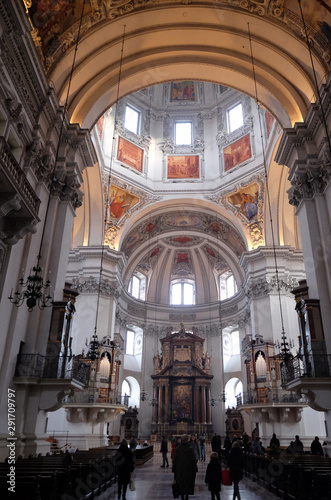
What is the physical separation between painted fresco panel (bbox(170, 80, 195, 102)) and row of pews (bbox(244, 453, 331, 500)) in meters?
21.0

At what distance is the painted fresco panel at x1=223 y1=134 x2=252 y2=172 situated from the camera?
20.6 meters

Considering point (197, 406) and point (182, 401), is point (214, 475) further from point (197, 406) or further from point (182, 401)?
point (182, 401)

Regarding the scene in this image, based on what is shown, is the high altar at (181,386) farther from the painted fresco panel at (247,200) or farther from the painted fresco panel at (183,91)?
the painted fresco panel at (183,91)

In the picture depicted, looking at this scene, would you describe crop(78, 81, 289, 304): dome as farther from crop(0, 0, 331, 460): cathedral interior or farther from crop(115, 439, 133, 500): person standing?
crop(115, 439, 133, 500): person standing

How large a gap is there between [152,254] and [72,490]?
21.5m

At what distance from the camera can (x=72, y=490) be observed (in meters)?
4.97

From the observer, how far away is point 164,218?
76.6 feet

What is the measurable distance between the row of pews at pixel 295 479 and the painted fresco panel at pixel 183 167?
1613 centimetres

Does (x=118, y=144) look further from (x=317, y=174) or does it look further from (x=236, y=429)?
(x=236, y=429)

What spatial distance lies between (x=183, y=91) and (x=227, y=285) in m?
12.7

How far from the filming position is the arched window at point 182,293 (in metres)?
27.3

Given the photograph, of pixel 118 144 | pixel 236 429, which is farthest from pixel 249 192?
pixel 236 429

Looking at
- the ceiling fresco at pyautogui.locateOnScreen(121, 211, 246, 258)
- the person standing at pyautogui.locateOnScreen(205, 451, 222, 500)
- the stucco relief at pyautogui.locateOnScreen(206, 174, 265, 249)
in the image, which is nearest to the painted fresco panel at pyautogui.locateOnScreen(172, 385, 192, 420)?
the ceiling fresco at pyautogui.locateOnScreen(121, 211, 246, 258)

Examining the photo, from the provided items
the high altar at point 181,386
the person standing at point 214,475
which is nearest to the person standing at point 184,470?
the person standing at point 214,475
